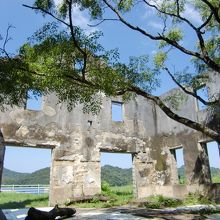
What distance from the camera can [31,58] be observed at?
6.90 m

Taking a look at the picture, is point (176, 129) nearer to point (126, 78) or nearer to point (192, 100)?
point (192, 100)

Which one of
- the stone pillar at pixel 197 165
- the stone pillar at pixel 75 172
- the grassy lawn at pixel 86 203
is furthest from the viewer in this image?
the stone pillar at pixel 197 165

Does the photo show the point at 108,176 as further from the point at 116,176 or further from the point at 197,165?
the point at 197,165

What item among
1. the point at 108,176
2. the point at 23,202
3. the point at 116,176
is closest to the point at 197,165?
the point at 23,202

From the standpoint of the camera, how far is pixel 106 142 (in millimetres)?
12836

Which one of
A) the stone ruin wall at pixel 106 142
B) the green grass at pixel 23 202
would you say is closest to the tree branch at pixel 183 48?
the stone ruin wall at pixel 106 142

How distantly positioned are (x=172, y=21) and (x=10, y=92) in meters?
5.07

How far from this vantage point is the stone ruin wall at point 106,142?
439 inches

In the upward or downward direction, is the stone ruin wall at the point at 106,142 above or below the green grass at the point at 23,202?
above

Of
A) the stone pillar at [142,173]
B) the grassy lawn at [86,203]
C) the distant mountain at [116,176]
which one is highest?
the distant mountain at [116,176]

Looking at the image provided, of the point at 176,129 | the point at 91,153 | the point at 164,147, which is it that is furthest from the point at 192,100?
the point at 91,153

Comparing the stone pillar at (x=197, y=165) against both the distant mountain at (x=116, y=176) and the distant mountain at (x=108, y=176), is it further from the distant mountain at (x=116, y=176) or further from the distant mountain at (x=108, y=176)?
the distant mountain at (x=108, y=176)

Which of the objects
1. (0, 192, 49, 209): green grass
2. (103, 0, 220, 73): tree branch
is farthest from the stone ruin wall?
(103, 0, 220, 73): tree branch

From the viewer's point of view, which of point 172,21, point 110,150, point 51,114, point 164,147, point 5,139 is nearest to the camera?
point 172,21
